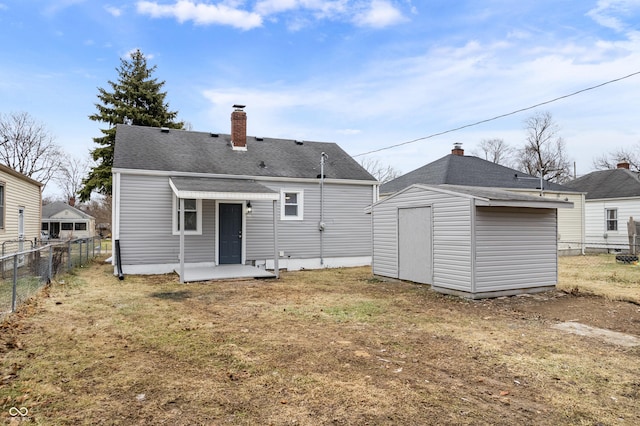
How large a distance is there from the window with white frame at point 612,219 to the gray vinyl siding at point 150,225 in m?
21.4

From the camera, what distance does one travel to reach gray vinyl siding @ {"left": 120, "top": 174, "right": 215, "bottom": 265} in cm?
1200

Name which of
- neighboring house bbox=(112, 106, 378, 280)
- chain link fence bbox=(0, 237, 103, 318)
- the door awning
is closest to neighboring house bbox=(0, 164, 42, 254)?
chain link fence bbox=(0, 237, 103, 318)

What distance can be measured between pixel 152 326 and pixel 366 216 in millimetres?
10248

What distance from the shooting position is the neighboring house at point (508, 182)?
772 inches

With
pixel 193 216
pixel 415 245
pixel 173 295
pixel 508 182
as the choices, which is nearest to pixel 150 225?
pixel 193 216

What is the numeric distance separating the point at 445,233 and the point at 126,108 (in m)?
26.9

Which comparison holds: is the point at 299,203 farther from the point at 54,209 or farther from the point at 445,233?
the point at 54,209

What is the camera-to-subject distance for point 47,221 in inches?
1738

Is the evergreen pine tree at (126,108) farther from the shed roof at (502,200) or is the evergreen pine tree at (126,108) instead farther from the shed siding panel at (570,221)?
the shed siding panel at (570,221)

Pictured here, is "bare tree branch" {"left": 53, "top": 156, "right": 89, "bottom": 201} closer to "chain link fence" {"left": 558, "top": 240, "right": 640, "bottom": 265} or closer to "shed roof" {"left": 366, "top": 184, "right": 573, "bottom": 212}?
"chain link fence" {"left": 558, "top": 240, "right": 640, "bottom": 265}

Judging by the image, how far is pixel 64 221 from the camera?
4441cm

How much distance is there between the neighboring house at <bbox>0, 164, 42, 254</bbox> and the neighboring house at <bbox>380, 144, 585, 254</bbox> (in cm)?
1611

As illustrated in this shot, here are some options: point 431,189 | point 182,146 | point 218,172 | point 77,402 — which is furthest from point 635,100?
point 77,402

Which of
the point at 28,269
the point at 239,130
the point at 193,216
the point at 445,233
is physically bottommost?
the point at 28,269
